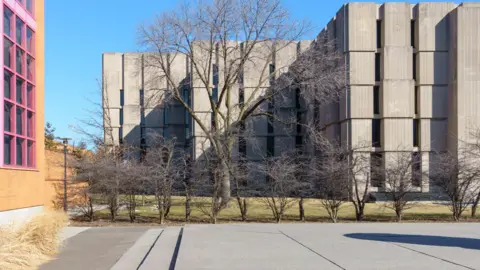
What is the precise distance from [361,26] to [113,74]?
38.8 metres

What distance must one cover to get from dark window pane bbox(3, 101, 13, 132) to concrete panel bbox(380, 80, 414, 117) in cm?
3085

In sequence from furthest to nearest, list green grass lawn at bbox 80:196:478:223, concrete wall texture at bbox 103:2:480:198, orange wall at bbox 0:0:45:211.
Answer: concrete wall texture at bbox 103:2:480:198, green grass lawn at bbox 80:196:478:223, orange wall at bbox 0:0:45:211

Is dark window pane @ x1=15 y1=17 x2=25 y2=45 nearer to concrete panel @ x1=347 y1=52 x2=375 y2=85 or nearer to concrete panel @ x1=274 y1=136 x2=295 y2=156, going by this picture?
concrete panel @ x1=347 y1=52 x2=375 y2=85

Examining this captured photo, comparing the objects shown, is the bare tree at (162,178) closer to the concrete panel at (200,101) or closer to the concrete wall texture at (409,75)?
the concrete wall texture at (409,75)

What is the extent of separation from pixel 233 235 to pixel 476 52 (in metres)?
31.4

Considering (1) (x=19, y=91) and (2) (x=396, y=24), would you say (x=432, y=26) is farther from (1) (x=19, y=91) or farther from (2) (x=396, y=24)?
(1) (x=19, y=91)

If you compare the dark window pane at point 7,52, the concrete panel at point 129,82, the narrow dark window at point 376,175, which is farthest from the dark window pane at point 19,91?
the concrete panel at point 129,82

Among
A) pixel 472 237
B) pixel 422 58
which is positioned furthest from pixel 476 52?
pixel 472 237

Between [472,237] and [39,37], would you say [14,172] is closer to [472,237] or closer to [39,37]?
[39,37]

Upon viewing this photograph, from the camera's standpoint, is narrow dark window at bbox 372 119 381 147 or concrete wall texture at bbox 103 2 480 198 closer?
concrete wall texture at bbox 103 2 480 198

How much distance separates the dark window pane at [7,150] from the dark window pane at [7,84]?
53.6 inches

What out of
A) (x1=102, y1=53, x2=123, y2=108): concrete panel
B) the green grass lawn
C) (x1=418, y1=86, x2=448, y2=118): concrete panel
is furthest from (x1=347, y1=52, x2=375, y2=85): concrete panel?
(x1=102, y1=53, x2=123, y2=108): concrete panel

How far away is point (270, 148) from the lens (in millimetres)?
58750

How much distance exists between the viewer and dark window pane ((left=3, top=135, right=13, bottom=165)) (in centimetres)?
1634
